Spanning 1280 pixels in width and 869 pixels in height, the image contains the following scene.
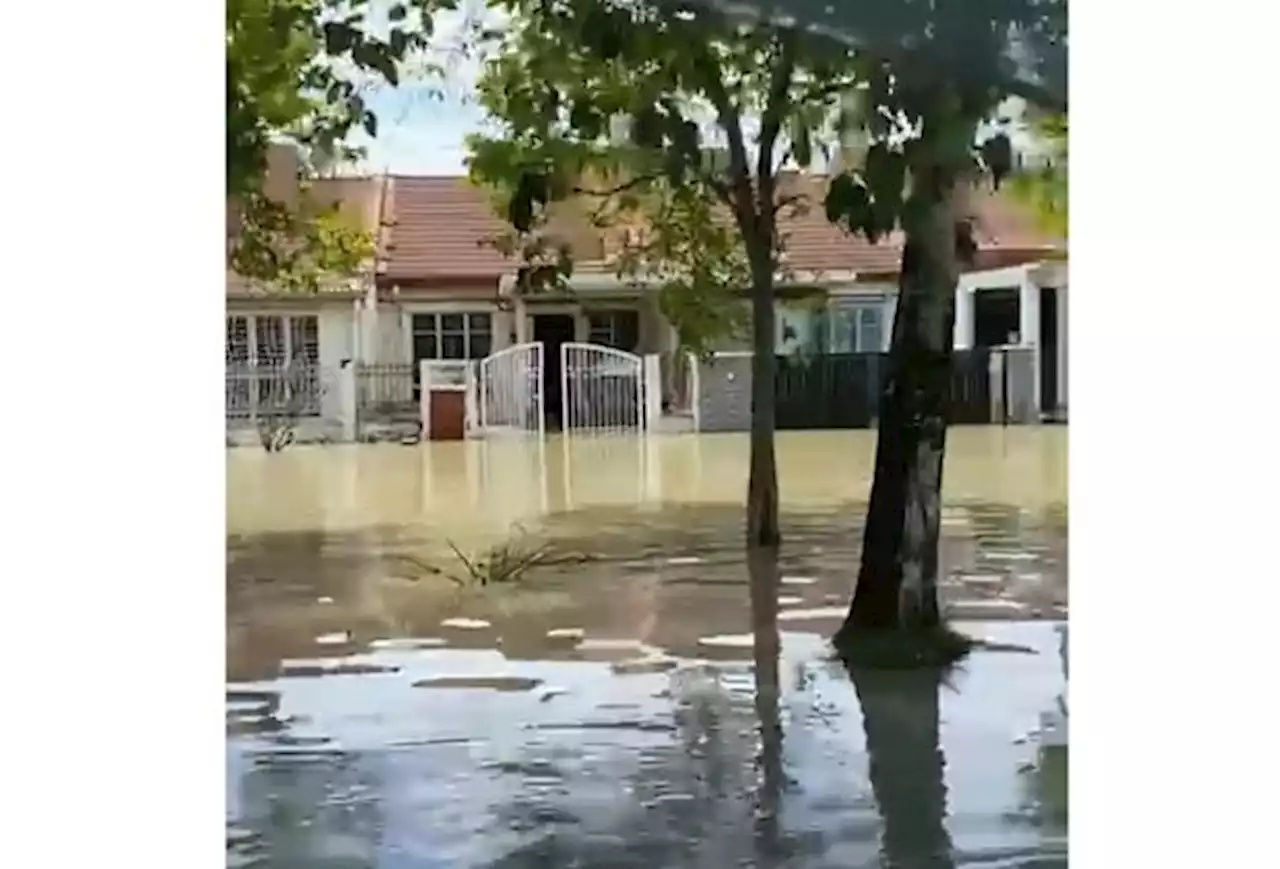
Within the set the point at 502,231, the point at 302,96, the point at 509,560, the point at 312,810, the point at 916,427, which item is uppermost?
the point at 302,96

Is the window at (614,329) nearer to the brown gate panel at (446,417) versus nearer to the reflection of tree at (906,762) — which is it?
the brown gate panel at (446,417)

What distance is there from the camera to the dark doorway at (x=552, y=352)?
1245 millimetres

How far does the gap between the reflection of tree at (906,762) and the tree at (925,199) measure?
0.09 feet

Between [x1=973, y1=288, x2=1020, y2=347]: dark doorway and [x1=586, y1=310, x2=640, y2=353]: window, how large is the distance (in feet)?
0.92

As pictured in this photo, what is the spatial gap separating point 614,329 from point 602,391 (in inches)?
2.1

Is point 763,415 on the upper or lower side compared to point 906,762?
upper

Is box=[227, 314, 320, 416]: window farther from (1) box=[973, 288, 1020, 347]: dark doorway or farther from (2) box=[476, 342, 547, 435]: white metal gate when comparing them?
(1) box=[973, 288, 1020, 347]: dark doorway

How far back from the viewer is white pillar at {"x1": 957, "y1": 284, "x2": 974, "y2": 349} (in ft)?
4.17

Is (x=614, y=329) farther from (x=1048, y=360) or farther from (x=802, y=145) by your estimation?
(x=1048, y=360)

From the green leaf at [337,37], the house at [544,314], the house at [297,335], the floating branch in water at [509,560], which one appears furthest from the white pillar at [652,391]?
the green leaf at [337,37]

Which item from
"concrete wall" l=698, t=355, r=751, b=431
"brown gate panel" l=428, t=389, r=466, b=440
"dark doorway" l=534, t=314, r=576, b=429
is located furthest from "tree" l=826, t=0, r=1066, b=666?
"brown gate panel" l=428, t=389, r=466, b=440

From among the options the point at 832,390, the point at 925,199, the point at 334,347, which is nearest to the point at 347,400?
the point at 334,347

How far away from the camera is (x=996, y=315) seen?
126 centimetres
